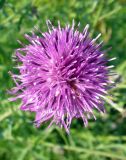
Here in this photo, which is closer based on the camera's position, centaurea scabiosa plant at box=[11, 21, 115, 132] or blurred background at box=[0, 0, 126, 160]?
centaurea scabiosa plant at box=[11, 21, 115, 132]

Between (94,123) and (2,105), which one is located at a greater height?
(2,105)

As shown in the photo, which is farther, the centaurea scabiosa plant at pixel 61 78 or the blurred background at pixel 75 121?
the blurred background at pixel 75 121

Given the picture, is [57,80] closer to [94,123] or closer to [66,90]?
[66,90]

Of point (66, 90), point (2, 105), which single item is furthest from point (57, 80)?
point (2, 105)

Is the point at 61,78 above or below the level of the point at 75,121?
above
